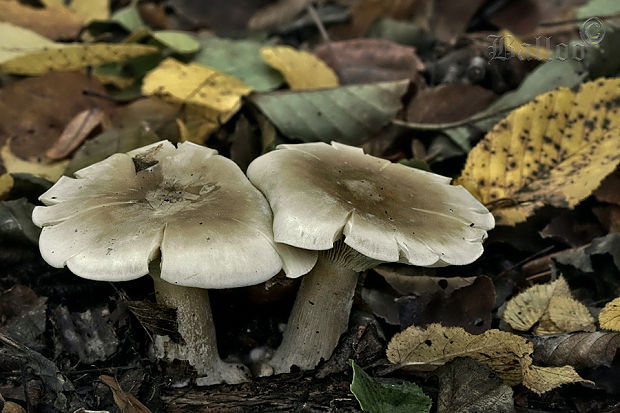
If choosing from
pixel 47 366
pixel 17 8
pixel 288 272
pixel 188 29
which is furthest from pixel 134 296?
pixel 188 29

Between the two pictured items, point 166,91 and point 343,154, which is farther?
point 166,91

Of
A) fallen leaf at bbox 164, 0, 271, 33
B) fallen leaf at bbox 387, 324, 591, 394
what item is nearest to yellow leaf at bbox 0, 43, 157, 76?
fallen leaf at bbox 164, 0, 271, 33

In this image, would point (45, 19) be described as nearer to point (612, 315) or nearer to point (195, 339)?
point (195, 339)

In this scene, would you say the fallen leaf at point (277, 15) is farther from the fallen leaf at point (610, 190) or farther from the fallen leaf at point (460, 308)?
the fallen leaf at point (460, 308)

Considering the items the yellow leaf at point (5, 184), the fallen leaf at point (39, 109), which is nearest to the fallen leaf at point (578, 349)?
the yellow leaf at point (5, 184)

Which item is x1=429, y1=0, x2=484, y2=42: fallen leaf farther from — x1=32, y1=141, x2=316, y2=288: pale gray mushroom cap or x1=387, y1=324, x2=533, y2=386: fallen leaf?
x1=387, y1=324, x2=533, y2=386: fallen leaf

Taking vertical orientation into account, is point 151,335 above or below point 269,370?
above

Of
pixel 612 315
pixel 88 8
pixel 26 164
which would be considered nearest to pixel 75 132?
pixel 26 164

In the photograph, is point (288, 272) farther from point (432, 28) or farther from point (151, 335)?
point (432, 28)
